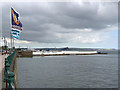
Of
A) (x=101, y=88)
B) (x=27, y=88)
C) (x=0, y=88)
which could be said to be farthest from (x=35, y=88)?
(x=0, y=88)

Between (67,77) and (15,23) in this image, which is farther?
(67,77)

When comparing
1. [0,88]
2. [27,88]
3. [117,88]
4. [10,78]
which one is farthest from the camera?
[117,88]

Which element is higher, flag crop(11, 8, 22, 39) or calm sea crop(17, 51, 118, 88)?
flag crop(11, 8, 22, 39)

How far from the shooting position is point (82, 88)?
23328 mm

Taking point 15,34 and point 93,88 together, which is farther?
point 15,34

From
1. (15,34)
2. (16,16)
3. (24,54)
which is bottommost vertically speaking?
(24,54)

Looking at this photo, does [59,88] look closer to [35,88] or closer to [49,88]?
[49,88]

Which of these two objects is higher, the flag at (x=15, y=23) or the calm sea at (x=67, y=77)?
the flag at (x=15, y=23)

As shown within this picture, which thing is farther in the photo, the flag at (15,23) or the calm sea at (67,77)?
the calm sea at (67,77)

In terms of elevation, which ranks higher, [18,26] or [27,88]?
[18,26]

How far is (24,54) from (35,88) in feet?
323

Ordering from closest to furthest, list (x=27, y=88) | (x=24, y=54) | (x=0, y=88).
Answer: (x=0, y=88), (x=27, y=88), (x=24, y=54)

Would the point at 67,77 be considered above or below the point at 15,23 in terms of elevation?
below

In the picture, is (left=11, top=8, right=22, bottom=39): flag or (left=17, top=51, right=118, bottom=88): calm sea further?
(left=17, top=51, right=118, bottom=88): calm sea
